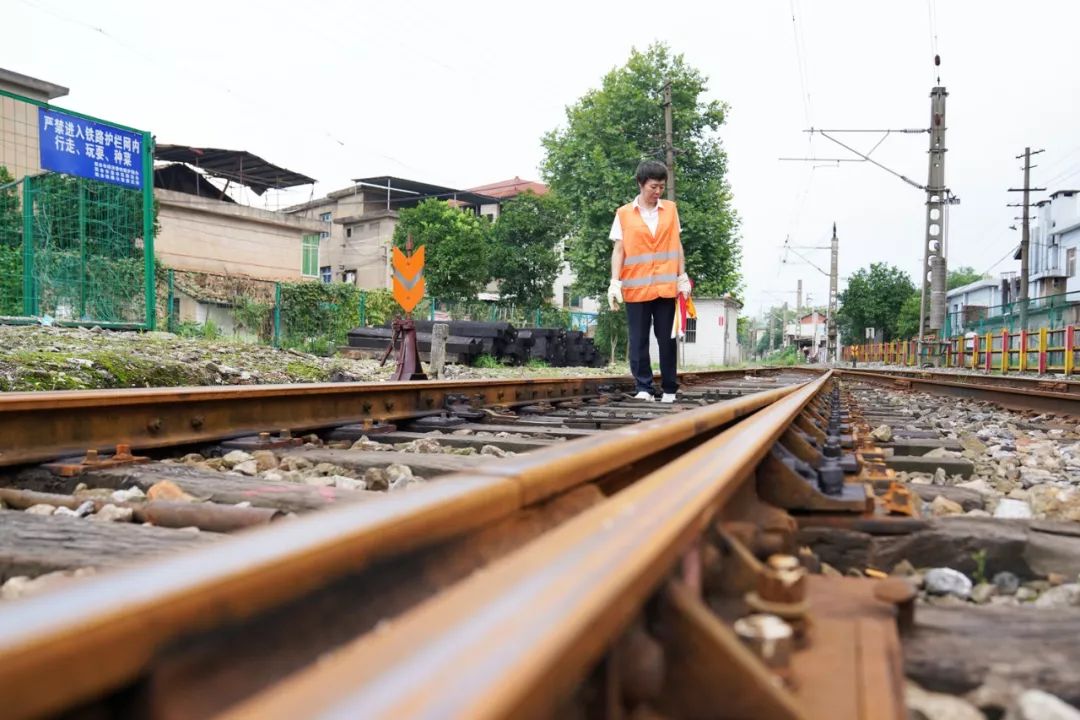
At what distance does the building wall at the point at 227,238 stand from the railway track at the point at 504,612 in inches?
1279

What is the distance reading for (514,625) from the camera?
2.19 ft

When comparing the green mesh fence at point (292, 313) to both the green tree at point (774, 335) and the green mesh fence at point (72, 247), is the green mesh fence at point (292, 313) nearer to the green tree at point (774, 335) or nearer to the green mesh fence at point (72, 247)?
the green mesh fence at point (72, 247)

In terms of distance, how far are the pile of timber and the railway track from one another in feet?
40.2

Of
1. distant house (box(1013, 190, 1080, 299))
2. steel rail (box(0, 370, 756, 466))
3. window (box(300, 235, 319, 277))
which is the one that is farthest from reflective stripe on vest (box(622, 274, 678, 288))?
distant house (box(1013, 190, 1080, 299))

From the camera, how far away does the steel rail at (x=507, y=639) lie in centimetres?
57

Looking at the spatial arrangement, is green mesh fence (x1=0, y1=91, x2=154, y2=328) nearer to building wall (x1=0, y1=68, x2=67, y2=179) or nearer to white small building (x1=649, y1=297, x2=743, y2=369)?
building wall (x1=0, y1=68, x2=67, y2=179)

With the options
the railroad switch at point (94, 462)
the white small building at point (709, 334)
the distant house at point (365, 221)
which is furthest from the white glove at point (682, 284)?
the distant house at point (365, 221)

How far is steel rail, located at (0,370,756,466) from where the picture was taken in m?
2.84

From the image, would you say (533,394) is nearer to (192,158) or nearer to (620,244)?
(620,244)

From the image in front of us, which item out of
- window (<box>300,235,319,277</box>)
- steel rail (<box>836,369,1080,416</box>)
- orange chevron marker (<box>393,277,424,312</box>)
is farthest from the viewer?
window (<box>300,235,319,277</box>)

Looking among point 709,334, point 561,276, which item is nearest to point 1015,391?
point 709,334

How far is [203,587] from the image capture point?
2.24 ft

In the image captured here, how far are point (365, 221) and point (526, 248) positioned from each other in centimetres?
1230

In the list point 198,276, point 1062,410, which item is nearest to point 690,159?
point 198,276
